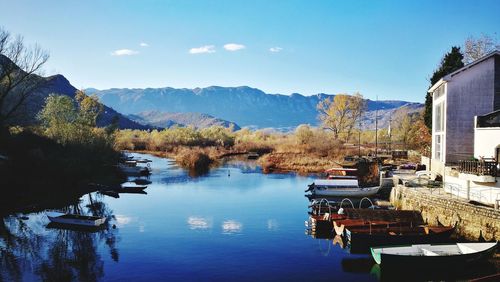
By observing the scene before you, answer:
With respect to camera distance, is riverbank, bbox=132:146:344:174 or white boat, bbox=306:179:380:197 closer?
white boat, bbox=306:179:380:197

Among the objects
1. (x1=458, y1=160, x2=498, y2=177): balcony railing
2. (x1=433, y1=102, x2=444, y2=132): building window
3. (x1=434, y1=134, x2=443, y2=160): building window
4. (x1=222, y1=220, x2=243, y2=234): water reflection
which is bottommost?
(x1=222, y1=220, x2=243, y2=234): water reflection

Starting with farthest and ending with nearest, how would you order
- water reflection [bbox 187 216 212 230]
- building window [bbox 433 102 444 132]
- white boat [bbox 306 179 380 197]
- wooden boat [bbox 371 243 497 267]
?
white boat [bbox 306 179 380 197] < building window [bbox 433 102 444 132] < water reflection [bbox 187 216 212 230] < wooden boat [bbox 371 243 497 267]

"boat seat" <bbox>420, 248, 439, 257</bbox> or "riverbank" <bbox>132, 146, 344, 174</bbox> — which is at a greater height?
"riverbank" <bbox>132, 146, 344, 174</bbox>

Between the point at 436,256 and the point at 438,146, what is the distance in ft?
64.5

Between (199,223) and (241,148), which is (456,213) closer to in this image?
(199,223)

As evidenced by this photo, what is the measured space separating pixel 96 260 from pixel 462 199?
73.2ft

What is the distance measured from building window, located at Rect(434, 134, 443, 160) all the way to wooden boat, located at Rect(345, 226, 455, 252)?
1334 cm

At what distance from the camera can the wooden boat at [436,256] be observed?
2225cm

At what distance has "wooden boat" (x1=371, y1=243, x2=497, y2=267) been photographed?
22250 millimetres

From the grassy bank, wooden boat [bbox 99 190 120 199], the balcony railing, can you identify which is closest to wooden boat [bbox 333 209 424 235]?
the balcony railing

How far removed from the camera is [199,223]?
111 feet

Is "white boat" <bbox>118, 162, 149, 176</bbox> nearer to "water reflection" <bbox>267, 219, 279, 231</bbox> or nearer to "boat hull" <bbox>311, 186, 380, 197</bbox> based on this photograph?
"boat hull" <bbox>311, 186, 380, 197</bbox>

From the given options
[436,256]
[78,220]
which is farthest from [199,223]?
[436,256]

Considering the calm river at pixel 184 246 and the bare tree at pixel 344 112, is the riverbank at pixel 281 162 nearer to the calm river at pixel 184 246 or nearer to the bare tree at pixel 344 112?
the calm river at pixel 184 246
